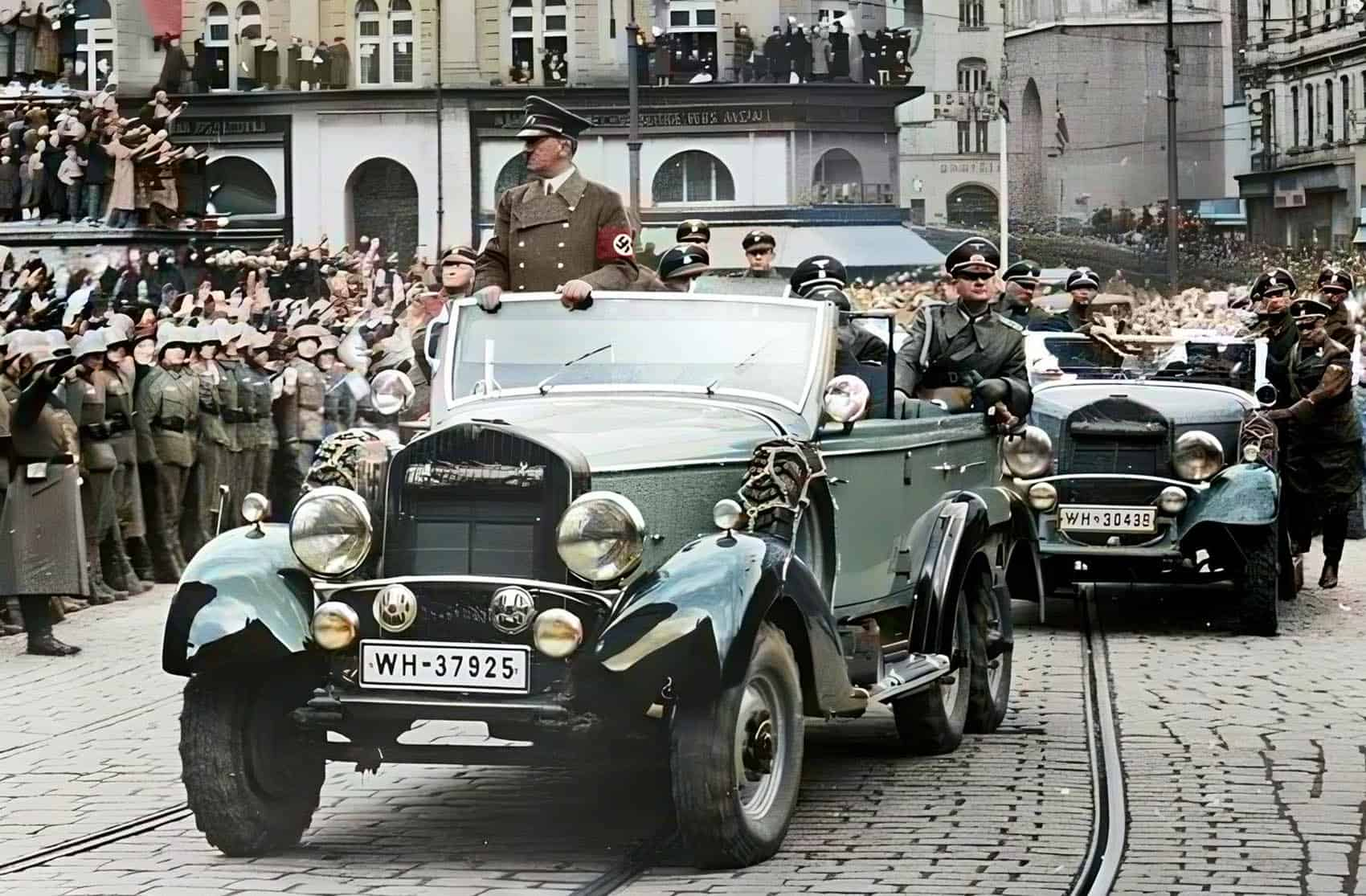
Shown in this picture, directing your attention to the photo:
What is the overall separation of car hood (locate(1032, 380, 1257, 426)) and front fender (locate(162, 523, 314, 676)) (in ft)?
26.7

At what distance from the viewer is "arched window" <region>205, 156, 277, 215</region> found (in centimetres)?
4222

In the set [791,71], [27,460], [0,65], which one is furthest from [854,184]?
[27,460]

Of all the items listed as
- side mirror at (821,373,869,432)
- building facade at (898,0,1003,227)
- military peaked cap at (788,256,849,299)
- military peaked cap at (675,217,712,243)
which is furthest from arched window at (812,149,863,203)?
side mirror at (821,373,869,432)

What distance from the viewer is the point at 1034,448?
39.1ft

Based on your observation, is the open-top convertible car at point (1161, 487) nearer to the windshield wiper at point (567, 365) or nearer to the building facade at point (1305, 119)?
the windshield wiper at point (567, 365)

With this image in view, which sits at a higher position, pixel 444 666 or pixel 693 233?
pixel 693 233

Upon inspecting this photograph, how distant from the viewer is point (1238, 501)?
15031mm

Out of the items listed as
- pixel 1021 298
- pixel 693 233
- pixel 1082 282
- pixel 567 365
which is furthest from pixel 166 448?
pixel 567 365

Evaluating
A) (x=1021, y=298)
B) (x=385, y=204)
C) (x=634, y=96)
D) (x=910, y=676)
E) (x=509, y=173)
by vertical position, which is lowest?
(x=910, y=676)

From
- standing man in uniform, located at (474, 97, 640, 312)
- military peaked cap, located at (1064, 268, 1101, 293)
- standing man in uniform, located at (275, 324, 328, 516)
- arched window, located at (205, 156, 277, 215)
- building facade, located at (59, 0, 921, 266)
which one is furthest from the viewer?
building facade, located at (59, 0, 921, 266)

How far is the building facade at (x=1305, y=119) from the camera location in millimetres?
41719

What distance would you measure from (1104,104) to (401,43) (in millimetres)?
11380

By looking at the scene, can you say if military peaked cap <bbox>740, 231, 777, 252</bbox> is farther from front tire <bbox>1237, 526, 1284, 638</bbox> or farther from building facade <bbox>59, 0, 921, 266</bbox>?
building facade <bbox>59, 0, 921, 266</bbox>

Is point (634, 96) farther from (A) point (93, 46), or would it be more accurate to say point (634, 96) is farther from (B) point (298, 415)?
(B) point (298, 415)
